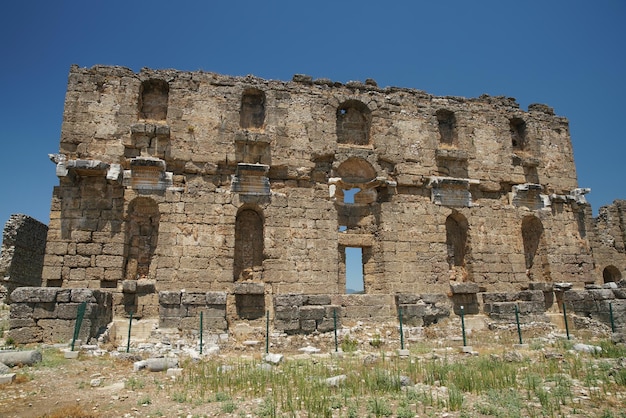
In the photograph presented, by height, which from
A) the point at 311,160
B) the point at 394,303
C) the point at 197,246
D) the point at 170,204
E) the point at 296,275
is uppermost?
the point at 311,160

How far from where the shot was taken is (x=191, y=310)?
10.8m

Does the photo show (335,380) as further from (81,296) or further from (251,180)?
(251,180)

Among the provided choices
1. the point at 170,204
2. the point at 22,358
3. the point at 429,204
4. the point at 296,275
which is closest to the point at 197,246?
the point at 170,204

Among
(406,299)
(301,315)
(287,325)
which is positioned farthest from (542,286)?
(287,325)

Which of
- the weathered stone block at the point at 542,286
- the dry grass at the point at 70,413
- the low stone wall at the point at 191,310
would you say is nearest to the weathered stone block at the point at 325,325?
the low stone wall at the point at 191,310

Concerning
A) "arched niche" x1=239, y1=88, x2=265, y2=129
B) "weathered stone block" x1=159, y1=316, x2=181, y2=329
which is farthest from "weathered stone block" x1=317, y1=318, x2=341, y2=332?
"arched niche" x1=239, y1=88, x2=265, y2=129

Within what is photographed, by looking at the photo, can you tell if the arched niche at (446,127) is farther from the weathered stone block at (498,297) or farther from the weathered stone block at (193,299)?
the weathered stone block at (193,299)

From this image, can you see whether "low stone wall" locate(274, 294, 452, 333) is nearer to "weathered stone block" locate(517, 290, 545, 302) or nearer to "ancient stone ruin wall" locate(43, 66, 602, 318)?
"ancient stone ruin wall" locate(43, 66, 602, 318)

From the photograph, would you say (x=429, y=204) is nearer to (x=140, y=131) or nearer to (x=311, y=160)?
(x=311, y=160)

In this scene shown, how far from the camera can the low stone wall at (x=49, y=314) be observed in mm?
8984

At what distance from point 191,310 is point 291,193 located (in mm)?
4129

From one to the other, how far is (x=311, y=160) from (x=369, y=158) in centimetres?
178

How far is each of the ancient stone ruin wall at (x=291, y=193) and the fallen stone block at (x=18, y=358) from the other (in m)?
3.33

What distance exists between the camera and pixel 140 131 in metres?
11.8
